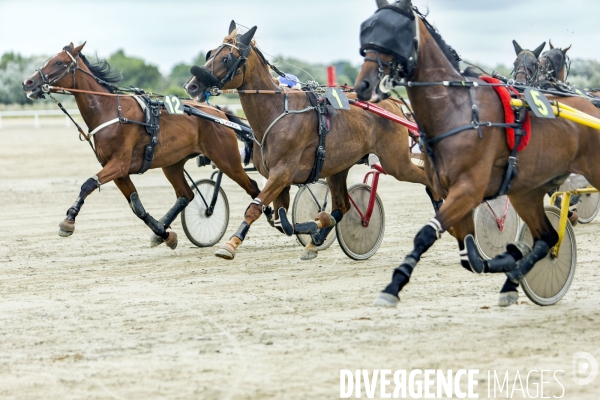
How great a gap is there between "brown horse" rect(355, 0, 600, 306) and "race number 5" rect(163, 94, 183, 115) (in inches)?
159

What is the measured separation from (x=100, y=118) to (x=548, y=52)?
5362 mm

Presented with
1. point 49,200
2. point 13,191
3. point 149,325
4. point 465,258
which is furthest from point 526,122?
point 13,191

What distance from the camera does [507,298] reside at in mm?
6477

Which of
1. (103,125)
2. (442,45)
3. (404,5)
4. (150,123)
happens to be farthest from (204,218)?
(404,5)

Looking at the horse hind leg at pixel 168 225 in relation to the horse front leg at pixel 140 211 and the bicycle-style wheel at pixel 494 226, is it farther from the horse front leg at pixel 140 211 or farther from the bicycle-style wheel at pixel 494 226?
the bicycle-style wheel at pixel 494 226

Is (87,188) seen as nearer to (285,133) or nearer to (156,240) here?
(156,240)

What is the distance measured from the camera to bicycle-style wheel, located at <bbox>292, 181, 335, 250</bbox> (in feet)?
A: 31.1

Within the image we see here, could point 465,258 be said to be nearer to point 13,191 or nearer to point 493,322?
point 493,322

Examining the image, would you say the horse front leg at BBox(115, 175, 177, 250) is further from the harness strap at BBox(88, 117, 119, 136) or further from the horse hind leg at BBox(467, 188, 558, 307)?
the horse hind leg at BBox(467, 188, 558, 307)

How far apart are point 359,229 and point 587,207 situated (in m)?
3.72

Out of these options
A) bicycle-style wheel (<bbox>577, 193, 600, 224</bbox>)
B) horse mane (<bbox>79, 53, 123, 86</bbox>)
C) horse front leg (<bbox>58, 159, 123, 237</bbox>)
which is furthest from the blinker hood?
bicycle-style wheel (<bbox>577, 193, 600, 224</bbox>)

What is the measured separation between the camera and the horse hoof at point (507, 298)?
21.3 ft

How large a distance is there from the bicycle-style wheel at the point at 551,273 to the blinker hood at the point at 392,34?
177cm

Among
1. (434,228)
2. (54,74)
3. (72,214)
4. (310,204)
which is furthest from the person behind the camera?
(310,204)
